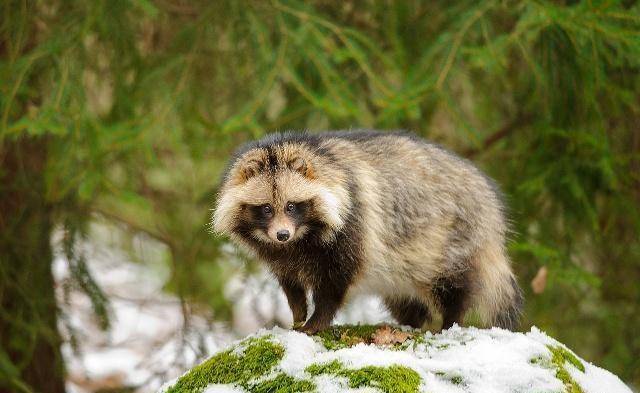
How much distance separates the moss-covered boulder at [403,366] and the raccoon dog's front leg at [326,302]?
0.36m

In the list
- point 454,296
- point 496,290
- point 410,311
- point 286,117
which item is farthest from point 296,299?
point 286,117

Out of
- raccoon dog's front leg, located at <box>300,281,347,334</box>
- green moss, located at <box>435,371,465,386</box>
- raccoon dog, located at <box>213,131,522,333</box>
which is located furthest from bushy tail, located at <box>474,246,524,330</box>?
green moss, located at <box>435,371,465,386</box>

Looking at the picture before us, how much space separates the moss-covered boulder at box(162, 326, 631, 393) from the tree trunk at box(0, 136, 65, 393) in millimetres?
3285

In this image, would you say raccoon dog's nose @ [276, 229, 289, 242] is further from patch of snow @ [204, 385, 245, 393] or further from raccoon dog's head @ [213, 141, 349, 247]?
patch of snow @ [204, 385, 245, 393]

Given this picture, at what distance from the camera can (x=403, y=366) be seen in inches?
144

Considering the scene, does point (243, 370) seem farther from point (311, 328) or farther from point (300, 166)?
point (300, 166)

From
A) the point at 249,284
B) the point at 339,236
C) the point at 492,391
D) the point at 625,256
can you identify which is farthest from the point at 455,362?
the point at 625,256

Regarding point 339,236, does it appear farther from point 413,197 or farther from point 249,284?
point 249,284

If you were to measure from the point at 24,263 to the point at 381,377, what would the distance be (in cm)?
452

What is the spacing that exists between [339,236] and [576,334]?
15.4ft

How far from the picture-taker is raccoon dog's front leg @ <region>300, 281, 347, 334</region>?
15.4 feet

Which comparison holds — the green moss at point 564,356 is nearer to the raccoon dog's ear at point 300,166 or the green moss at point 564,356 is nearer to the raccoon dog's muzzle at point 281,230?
the raccoon dog's muzzle at point 281,230

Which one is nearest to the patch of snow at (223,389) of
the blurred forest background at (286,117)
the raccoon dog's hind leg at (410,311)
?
the raccoon dog's hind leg at (410,311)

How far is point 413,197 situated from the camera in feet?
16.8
